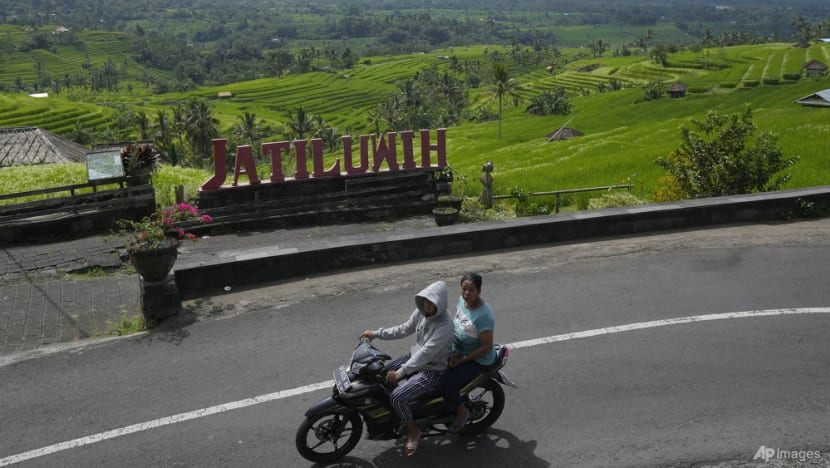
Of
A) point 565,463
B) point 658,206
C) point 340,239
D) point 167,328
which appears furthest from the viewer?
point 658,206

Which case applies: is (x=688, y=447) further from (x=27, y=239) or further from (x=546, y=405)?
(x=27, y=239)

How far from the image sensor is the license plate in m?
6.35

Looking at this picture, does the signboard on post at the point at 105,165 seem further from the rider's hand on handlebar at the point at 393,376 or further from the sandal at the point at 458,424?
the sandal at the point at 458,424

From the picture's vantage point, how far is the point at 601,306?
9.59m

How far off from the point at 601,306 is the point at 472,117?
104m

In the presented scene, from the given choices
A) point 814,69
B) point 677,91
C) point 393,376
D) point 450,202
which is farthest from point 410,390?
point 814,69

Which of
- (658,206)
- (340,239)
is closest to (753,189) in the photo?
(658,206)

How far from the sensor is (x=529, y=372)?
791 centimetres

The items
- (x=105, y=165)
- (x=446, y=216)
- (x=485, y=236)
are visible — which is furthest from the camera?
(x=105, y=165)

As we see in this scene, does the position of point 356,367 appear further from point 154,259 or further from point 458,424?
point 154,259

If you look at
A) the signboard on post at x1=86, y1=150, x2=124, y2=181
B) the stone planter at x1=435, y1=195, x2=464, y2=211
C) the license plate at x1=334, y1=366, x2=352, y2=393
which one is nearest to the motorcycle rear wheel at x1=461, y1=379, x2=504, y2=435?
the license plate at x1=334, y1=366, x2=352, y2=393

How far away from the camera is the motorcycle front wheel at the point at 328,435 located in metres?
6.36

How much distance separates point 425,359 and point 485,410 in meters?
0.96

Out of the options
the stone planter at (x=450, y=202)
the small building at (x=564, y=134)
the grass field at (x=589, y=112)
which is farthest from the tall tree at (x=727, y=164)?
the small building at (x=564, y=134)
